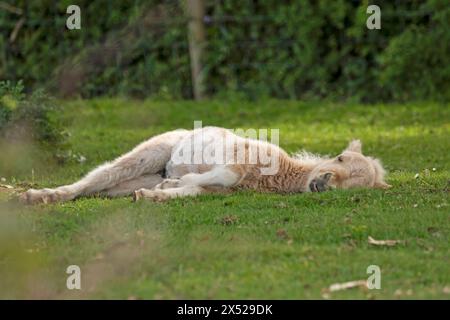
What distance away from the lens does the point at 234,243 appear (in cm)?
694

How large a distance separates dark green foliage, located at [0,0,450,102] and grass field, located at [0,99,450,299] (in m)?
4.95

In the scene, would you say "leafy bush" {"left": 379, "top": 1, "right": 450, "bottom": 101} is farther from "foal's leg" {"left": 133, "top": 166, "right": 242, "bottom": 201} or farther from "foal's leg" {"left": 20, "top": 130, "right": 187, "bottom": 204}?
"foal's leg" {"left": 133, "top": 166, "right": 242, "bottom": 201}

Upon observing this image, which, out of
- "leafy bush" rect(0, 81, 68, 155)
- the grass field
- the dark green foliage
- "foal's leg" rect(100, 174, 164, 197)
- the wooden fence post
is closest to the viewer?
the grass field

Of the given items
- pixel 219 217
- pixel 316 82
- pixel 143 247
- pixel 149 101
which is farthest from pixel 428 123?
pixel 143 247

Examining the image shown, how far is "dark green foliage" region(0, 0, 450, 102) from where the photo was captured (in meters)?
15.0

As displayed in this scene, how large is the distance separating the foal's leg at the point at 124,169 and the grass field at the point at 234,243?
0.22 m

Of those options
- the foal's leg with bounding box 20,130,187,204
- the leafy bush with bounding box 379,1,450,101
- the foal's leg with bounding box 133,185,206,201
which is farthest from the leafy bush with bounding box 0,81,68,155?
the leafy bush with bounding box 379,1,450,101

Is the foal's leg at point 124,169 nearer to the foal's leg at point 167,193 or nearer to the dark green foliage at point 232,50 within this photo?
the foal's leg at point 167,193

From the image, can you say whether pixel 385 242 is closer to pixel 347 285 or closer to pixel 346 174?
pixel 347 285

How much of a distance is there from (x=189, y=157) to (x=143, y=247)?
7.08ft

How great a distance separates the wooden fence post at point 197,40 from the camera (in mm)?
15727

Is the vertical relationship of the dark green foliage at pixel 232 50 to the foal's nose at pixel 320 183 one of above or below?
above

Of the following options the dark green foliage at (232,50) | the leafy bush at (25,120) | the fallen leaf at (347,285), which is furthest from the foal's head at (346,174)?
the dark green foliage at (232,50)

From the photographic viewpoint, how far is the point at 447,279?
624 cm
